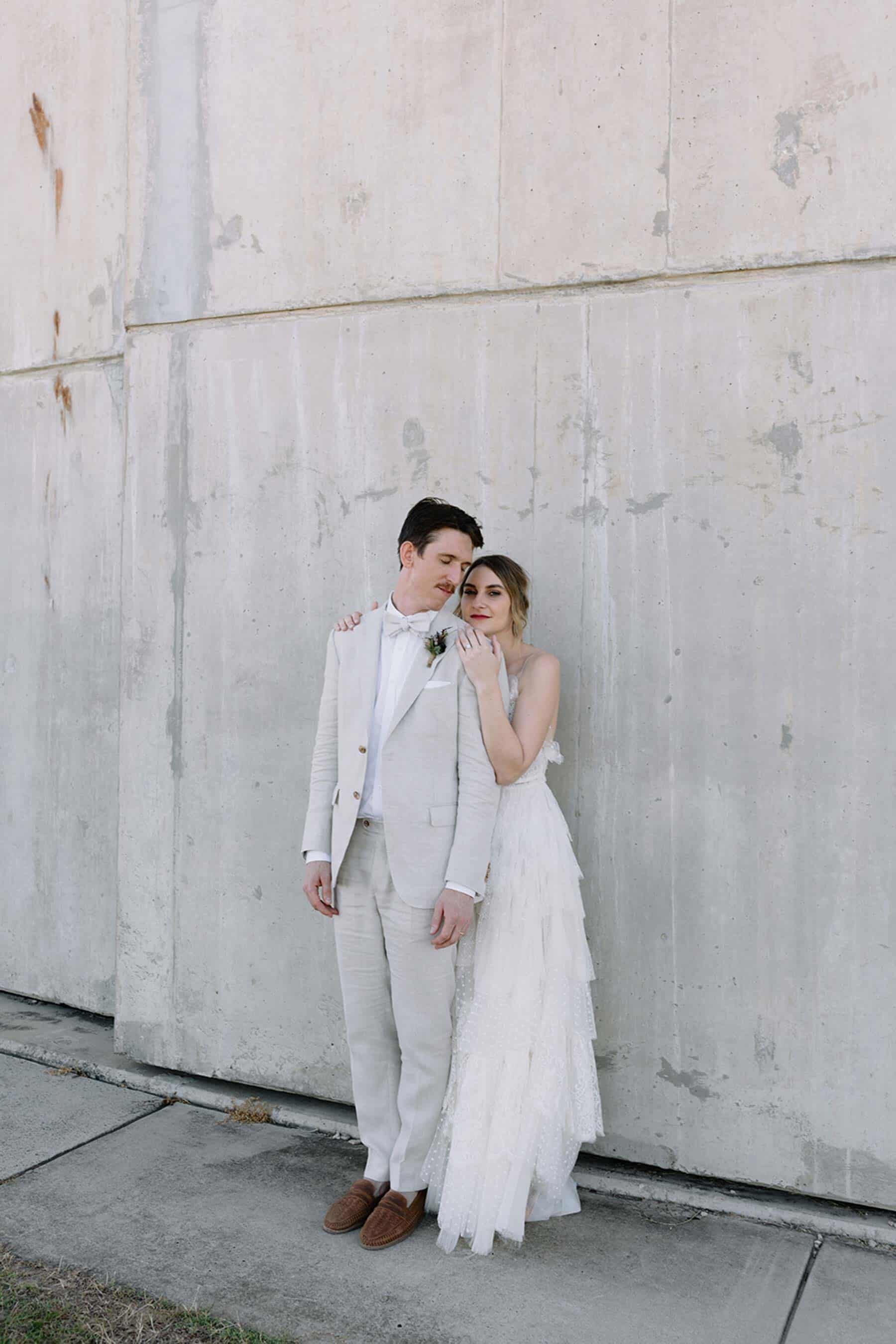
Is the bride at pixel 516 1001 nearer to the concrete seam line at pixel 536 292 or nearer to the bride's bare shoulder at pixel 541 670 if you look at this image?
the bride's bare shoulder at pixel 541 670

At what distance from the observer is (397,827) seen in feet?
10.3

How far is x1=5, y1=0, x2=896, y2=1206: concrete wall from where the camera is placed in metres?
3.30

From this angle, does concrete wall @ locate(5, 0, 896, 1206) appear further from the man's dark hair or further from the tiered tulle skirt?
the man's dark hair

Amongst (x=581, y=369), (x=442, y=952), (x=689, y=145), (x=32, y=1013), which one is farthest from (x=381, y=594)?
(x=32, y=1013)

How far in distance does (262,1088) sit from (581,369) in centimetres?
290

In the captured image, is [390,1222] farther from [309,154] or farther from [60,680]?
[309,154]

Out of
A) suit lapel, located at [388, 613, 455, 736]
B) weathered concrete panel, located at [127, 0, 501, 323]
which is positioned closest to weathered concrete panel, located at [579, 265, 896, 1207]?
suit lapel, located at [388, 613, 455, 736]

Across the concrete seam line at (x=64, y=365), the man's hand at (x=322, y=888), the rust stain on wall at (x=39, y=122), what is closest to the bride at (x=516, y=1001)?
the man's hand at (x=322, y=888)

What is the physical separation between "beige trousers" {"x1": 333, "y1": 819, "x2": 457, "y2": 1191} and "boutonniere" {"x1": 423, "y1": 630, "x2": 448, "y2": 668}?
0.51m

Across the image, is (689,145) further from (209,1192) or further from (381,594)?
(209,1192)

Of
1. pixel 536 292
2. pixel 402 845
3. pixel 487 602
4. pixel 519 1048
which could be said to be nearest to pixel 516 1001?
pixel 519 1048

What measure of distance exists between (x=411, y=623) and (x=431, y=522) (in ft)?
0.99

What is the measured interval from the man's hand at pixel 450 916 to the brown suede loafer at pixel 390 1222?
0.78 m

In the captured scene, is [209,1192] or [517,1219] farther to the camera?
[209,1192]
